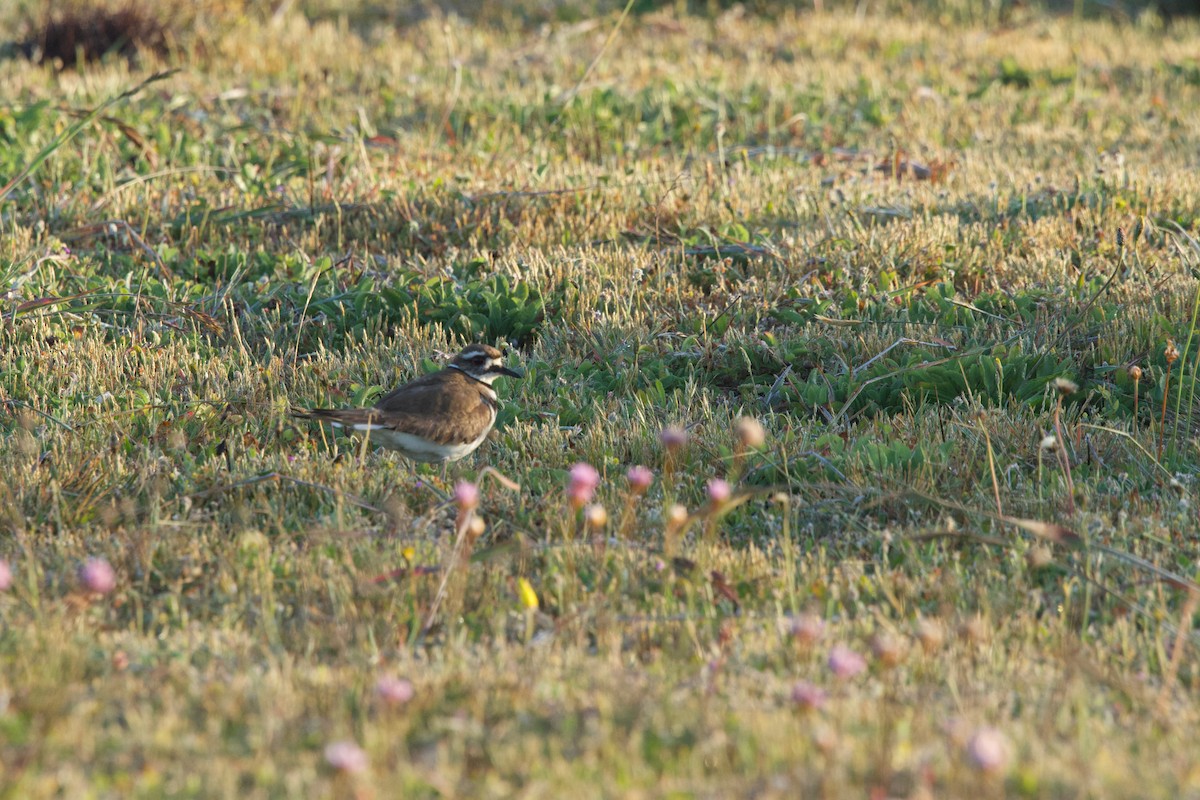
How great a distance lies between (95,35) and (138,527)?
10.2 meters

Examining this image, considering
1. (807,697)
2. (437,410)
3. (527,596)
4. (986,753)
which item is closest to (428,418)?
(437,410)

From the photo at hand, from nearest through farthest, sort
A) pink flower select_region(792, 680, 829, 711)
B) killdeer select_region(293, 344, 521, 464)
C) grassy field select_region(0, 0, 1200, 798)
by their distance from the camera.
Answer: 1. pink flower select_region(792, 680, 829, 711)
2. grassy field select_region(0, 0, 1200, 798)
3. killdeer select_region(293, 344, 521, 464)

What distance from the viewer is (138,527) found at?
15.8ft

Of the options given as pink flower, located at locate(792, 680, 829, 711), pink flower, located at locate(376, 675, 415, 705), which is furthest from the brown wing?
pink flower, located at locate(792, 680, 829, 711)

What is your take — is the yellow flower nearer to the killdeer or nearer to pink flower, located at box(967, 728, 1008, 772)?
the killdeer

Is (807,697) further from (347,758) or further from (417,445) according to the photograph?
(417,445)

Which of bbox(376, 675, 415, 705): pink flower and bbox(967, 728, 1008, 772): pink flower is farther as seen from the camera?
bbox(376, 675, 415, 705): pink flower

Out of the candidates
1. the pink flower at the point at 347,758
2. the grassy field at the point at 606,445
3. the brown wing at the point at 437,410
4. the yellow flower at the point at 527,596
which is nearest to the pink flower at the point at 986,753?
the grassy field at the point at 606,445

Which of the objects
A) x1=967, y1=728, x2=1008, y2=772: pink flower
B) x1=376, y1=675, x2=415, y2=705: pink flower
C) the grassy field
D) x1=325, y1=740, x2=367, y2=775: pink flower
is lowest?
the grassy field

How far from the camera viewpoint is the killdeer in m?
5.31

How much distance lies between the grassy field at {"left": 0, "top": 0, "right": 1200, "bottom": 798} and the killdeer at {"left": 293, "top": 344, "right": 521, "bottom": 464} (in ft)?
0.46

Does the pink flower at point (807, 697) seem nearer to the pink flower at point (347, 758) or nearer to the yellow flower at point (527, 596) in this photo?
the pink flower at point (347, 758)

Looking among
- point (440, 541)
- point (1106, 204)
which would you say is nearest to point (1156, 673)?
point (440, 541)

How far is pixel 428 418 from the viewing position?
17.6ft
